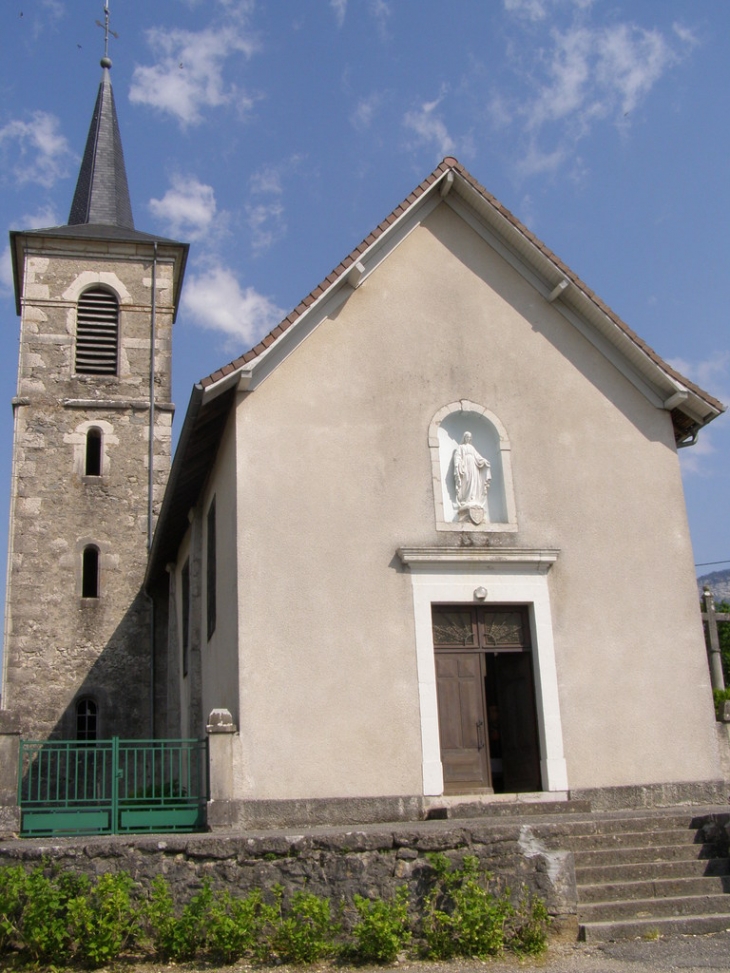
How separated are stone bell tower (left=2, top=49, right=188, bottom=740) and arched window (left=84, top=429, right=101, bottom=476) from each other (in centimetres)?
3

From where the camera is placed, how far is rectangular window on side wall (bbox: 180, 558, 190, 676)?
16.9 metres

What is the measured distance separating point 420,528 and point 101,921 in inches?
246

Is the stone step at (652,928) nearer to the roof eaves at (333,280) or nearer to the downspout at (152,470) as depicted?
the roof eaves at (333,280)

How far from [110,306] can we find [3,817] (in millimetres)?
15637

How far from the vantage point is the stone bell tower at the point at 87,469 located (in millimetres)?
20797

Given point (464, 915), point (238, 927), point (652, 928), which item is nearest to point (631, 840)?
point (652, 928)

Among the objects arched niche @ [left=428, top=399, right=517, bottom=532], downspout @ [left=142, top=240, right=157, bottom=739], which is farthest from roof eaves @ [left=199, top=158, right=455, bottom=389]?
downspout @ [left=142, top=240, right=157, bottom=739]

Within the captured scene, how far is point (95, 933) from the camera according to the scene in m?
7.68

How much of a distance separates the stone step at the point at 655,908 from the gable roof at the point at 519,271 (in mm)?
6890

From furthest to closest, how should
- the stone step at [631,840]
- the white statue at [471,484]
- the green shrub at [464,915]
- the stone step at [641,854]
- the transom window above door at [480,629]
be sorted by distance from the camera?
the white statue at [471,484] → the transom window above door at [480,629] → the stone step at [631,840] → the stone step at [641,854] → the green shrub at [464,915]

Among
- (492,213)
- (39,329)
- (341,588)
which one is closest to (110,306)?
(39,329)

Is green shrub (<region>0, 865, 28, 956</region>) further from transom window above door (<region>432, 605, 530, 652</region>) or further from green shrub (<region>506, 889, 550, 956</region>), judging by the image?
transom window above door (<region>432, 605, 530, 652</region>)

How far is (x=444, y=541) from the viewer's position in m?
12.6

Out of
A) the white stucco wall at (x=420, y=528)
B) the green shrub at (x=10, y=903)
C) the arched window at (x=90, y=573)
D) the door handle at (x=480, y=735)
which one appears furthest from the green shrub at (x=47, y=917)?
the arched window at (x=90, y=573)
